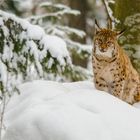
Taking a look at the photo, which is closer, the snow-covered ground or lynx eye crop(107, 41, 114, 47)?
the snow-covered ground

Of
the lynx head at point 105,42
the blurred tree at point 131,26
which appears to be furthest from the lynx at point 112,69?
the blurred tree at point 131,26

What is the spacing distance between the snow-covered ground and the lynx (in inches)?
25.1

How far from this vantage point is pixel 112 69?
6.26 m

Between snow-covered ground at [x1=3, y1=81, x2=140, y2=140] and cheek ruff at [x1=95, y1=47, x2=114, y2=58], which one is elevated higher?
cheek ruff at [x1=95, y1=47, x2=114, y2=58]

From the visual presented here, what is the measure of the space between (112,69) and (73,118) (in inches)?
56.4

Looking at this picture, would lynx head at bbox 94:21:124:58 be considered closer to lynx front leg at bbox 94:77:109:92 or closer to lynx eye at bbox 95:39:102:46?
lynx eye at bbox 95:39:102:46

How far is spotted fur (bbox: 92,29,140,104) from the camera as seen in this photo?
611 cm

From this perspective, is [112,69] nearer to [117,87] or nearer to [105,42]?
[117,87]

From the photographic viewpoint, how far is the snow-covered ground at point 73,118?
4.83m

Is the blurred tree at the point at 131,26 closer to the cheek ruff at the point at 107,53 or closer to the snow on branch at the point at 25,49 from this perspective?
the snow on branch at the point at 25,49

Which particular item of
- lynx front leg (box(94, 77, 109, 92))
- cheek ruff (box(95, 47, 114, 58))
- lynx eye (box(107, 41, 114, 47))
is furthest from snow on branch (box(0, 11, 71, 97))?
lynx eye (box(107, 41, 114, 47))

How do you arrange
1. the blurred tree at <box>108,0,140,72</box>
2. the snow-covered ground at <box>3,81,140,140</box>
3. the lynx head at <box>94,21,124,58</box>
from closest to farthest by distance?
1. the snow-covered ground at <box>3,81,140,140</box>
2. the lynx head at <box>94,21,124,58</box>
3. the blurred tree at <box>108,0,140,72</box>

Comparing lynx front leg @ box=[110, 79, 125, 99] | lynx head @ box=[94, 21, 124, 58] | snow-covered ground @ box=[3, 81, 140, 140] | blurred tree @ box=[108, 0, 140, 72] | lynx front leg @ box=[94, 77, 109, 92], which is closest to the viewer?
snow-covered ground @ box=[3, 81, 140, 140]

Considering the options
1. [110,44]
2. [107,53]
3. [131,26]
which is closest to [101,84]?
[107,53]
